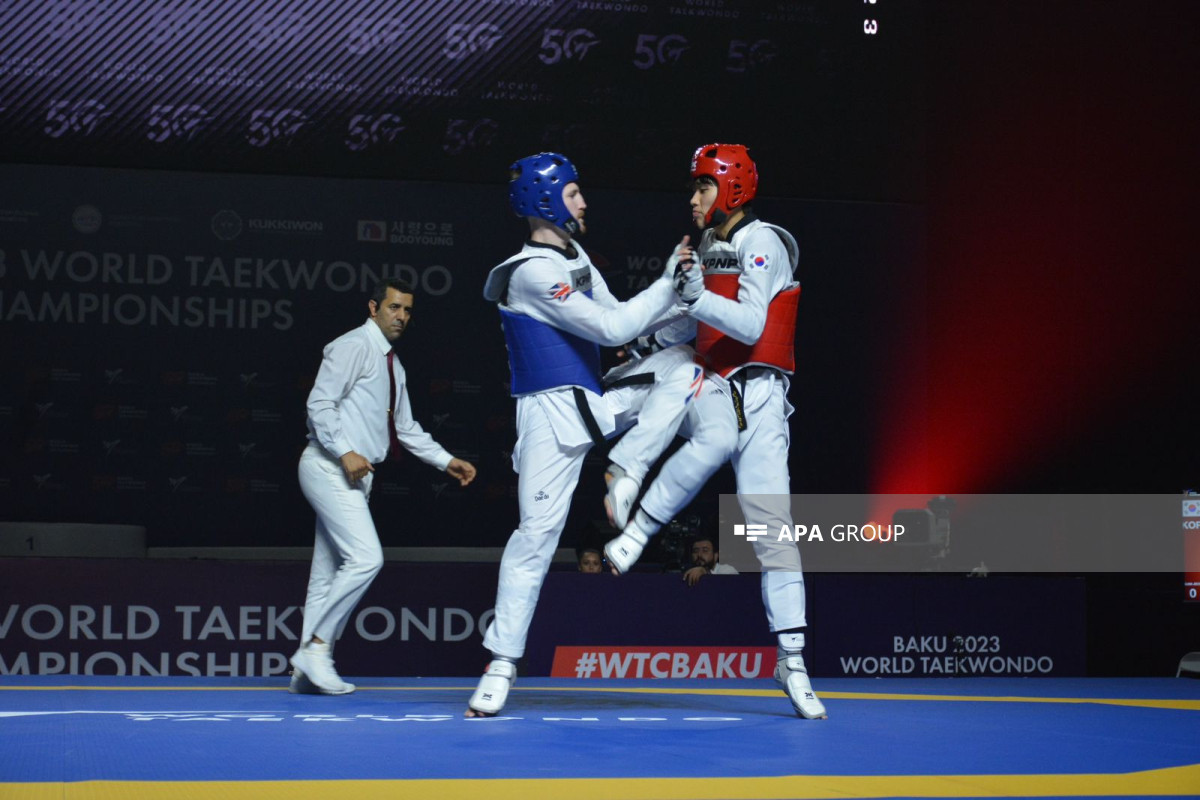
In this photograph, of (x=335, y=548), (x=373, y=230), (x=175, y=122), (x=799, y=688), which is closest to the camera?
(x=799, y=688)

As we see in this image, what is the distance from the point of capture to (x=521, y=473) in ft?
14.9

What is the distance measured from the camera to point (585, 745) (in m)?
3.53

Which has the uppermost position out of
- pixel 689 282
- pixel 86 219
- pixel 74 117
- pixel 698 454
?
pixel 74 117

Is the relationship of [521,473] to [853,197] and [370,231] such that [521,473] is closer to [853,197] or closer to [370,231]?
[370,231]

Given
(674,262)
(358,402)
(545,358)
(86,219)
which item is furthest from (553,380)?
(86,219)

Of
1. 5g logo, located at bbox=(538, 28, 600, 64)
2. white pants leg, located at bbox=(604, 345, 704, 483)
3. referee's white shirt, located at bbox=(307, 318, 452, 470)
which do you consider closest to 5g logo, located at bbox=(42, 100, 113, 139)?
5g logo, located at bbox=(538, 28, 600, 64)

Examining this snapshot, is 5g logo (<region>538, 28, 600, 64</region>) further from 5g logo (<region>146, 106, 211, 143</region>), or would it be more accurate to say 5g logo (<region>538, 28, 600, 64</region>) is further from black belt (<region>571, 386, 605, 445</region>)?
black belt (<region>571, 386, 605, 445</region>)

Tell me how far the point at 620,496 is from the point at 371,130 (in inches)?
212

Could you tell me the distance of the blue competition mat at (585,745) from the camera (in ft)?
9.51

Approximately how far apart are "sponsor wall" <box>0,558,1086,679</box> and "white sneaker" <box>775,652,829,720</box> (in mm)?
2509

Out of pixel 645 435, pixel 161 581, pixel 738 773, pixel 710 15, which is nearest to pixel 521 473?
pixel 645 435

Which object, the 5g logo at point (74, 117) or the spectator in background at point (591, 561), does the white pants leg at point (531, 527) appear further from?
the 5g logo at point (74, 117)

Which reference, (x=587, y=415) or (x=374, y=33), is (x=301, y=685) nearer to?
(x=587, y=415)

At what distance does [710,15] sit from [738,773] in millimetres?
6922
